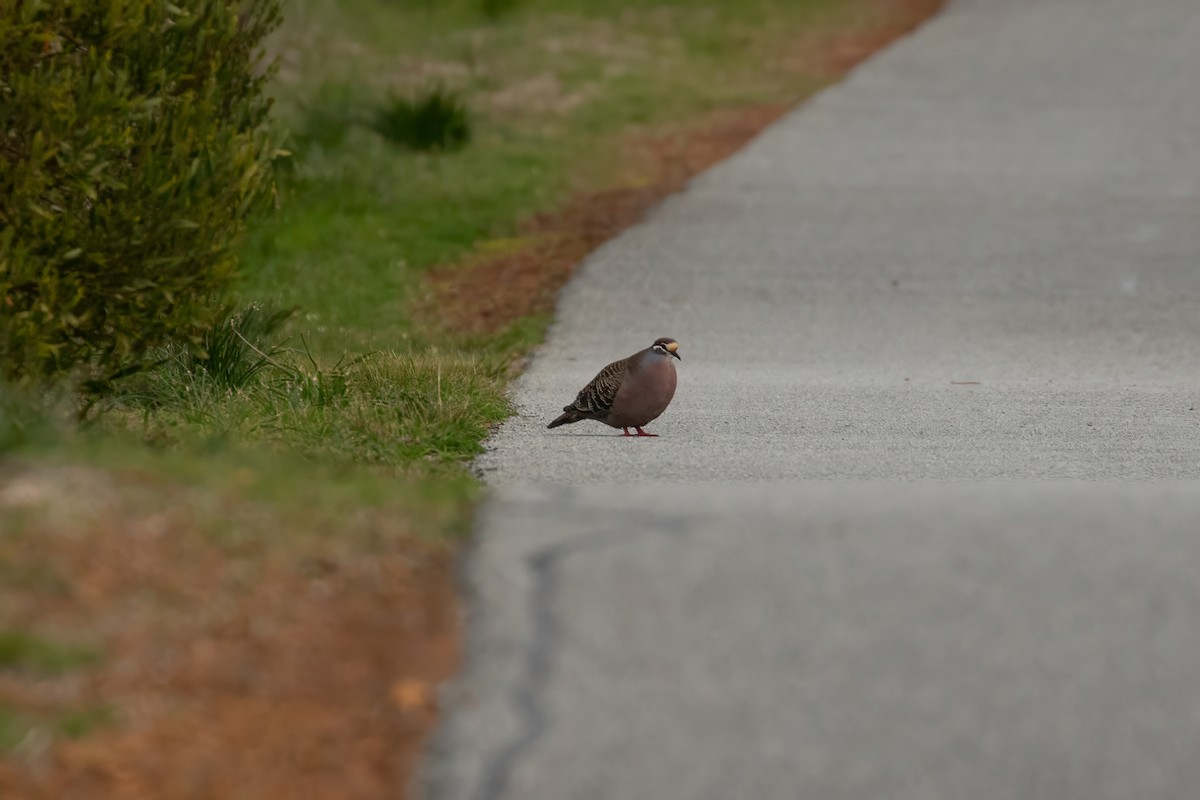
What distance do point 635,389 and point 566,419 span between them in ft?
2.18

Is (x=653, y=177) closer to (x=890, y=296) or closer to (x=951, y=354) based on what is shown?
(x=890, y=296)

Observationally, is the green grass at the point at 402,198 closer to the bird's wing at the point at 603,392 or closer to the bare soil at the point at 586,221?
the bare soil at the point at 586,221

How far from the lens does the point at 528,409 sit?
1088cm

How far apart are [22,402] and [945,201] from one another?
12.9 meters

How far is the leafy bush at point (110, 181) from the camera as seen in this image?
28.0ft

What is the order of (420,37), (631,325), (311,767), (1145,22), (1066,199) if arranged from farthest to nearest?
(1145,22) → (420,37) → (1066,199) → (631,325) → (311,767)

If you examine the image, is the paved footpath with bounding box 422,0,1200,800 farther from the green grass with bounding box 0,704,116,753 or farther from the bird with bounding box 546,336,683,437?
the green grass with bounding box 0,704,116,753

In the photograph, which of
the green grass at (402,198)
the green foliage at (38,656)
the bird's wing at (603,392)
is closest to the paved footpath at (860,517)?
the bird's wing at (603,392)

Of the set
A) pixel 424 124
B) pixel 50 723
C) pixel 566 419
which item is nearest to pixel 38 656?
pixel 50 723

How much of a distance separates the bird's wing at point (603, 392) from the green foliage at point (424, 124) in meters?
10.5

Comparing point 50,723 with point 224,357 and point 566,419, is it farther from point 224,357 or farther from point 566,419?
point 224,357

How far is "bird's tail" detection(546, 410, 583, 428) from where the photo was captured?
9828mm

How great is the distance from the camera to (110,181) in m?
8.83

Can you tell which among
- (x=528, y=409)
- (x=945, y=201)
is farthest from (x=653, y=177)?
(x=528, y=409)
